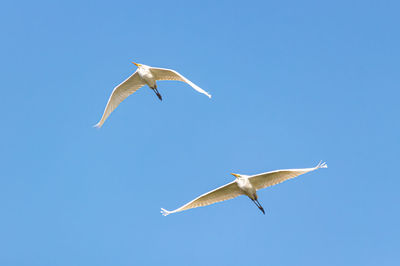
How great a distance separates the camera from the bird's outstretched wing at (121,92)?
37.8 metres

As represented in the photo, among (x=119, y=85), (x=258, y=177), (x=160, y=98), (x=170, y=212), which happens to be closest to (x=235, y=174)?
(x=258, y=177)

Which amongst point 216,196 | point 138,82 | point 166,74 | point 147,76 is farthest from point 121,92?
point 216,196

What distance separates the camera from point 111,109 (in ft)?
127

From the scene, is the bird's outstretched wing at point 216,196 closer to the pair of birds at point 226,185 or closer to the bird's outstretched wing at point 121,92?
the pair of birds at point 226,185

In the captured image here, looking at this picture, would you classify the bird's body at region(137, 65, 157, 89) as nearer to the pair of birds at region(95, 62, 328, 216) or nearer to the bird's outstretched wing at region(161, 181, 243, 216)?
the pair of birds at region(95, 62, 328, 216)

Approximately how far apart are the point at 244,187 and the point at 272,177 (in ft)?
5.50

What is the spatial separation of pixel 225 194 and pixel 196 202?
1.70 metres

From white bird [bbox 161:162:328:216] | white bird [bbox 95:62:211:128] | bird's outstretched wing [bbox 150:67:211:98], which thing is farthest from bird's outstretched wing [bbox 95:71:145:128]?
white bird [bbox 161:162:328:216]

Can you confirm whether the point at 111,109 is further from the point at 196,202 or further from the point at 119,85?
the point at 196,202

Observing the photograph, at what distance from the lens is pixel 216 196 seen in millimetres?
32750

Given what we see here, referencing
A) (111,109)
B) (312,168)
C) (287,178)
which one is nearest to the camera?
(312,168)

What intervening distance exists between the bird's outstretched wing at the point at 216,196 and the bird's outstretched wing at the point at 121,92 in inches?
367

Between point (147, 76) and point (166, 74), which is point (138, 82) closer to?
point (147, 76)

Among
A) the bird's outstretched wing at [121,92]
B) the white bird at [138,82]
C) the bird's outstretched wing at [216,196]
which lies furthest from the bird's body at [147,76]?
the bird's outstretched wing at [216,196]
